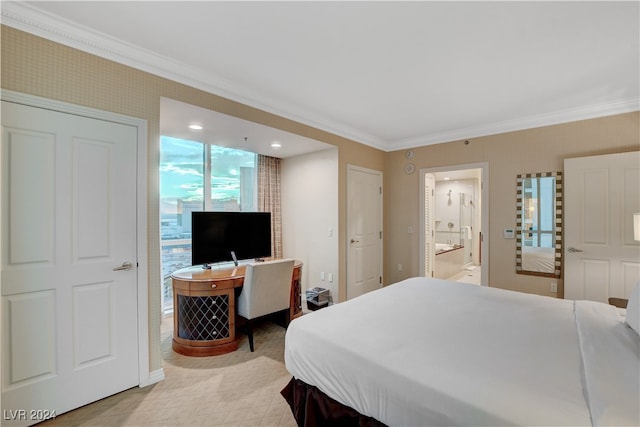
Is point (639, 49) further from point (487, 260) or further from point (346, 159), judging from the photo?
point (346, 159)

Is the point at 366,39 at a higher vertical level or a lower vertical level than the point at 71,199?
higher

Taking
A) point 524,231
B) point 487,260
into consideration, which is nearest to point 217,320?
point 487,260

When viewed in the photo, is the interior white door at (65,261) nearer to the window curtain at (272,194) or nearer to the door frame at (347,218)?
the window curtain at (272,194)

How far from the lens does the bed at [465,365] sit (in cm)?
107

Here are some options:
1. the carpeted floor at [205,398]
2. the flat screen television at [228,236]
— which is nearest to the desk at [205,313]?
the carpeted floor at [205,398]

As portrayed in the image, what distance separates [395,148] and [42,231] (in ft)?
15.3

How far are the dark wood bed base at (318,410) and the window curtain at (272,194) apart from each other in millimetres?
3240

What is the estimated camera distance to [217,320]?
2.99m

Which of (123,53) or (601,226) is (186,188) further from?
(601,226)

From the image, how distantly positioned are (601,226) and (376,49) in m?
3.19

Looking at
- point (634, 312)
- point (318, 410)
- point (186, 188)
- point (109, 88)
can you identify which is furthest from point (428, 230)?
point (109, 88)

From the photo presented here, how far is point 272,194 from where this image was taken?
4961mm

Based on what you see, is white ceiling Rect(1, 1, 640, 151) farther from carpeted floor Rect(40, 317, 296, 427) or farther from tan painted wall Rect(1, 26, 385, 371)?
carpeted floor Rect(40, 317, 296, 427)

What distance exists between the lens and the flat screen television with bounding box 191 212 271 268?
3332 millimetres
